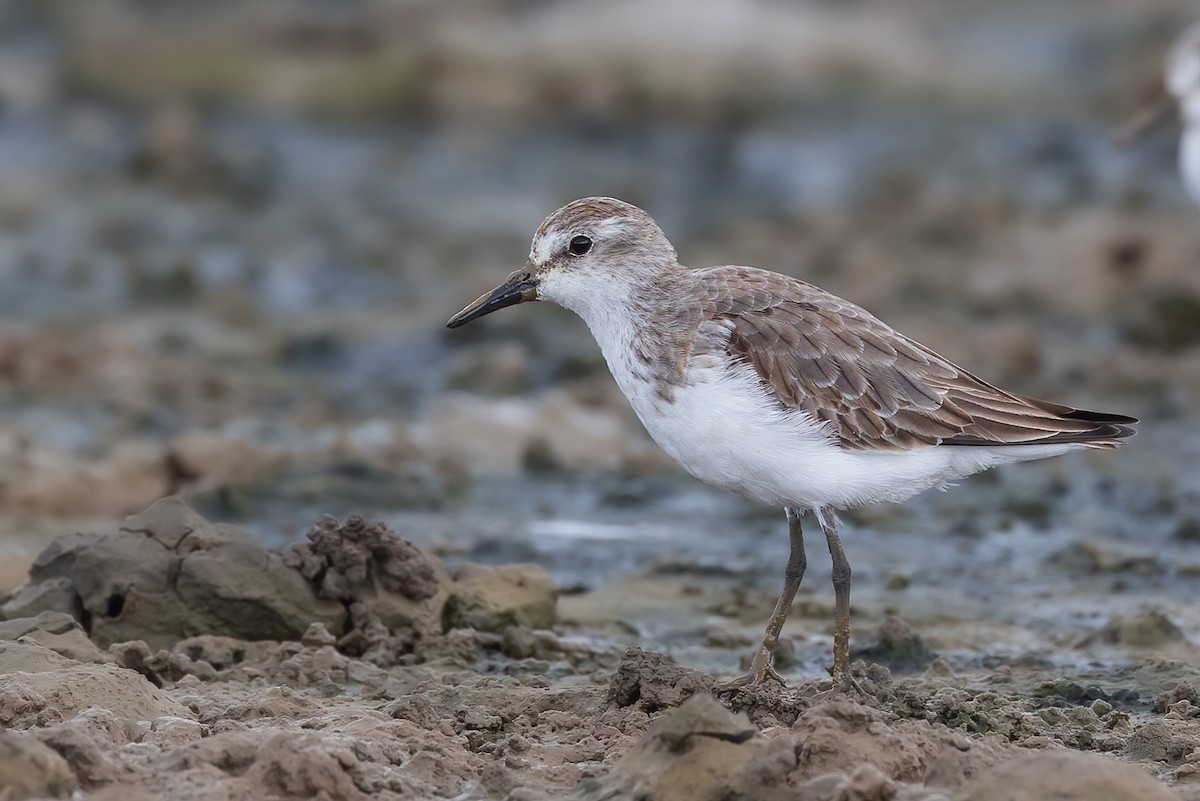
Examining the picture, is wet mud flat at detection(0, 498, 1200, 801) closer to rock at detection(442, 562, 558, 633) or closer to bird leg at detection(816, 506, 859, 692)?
rock at detection(442, 562, 558, 633)

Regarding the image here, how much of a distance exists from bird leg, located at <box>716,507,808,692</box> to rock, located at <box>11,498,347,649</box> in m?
1.90

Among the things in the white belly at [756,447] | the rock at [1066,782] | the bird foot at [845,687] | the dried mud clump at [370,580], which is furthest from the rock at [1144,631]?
the dried mud clump at [370,580]

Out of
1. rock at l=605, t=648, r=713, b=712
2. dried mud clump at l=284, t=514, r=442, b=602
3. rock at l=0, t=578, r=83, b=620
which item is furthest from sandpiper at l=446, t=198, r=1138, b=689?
rock at l=0, t=578, r=83, b=620

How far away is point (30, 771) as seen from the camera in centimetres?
526

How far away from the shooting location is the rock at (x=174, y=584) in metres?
7.43

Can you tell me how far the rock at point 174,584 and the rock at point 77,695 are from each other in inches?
32.8

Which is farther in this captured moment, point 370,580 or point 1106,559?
point 1106,559

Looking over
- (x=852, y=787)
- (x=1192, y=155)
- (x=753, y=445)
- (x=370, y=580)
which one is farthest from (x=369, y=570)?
(x=1192, y=155)

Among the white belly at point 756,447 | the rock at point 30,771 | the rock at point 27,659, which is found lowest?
the rock at point 30,771

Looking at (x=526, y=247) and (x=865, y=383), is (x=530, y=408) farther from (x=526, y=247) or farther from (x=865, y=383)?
(x=865, y=383)

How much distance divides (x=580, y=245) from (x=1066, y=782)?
334cm

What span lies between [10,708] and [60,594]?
57.4 inches

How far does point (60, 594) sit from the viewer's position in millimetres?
7461

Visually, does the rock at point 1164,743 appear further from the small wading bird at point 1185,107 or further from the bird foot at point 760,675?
the small wading bird at point 1185,107
